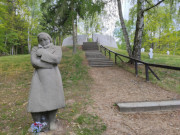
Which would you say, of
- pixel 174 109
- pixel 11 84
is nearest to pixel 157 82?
pixel 174 109

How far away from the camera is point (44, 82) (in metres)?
2.29

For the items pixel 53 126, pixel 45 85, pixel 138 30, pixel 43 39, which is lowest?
pixel 53 126

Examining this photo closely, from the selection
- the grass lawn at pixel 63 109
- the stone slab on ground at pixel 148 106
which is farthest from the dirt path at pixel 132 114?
the grass lawn at pixel 63 109

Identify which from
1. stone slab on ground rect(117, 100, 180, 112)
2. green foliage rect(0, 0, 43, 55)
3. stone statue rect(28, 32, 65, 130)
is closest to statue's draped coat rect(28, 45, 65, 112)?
stone statue rect(28, 32, 65, 130)

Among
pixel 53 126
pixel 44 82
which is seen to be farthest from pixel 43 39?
pixel 53 126

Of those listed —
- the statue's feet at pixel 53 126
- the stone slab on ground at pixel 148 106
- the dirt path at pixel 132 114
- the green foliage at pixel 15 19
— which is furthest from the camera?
the green foliage at pixel 15 19

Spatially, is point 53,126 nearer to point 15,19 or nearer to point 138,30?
point 138,30

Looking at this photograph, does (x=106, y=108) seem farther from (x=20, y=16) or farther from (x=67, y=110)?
(x=20, y=16)

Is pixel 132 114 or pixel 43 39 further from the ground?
pixel 43 39

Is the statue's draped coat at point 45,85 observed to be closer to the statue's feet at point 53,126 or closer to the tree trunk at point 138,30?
the statue's feet at point 53,126

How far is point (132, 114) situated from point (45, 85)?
2.31m

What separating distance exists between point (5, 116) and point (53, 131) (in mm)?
1717

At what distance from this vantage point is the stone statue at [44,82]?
2238 millimetres

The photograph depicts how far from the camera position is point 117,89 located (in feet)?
16.8
